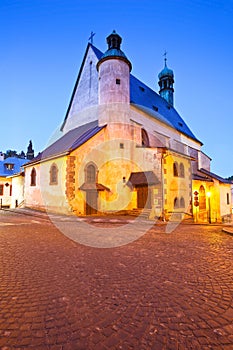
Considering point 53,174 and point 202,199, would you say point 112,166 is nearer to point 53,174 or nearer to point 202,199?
point 53,174

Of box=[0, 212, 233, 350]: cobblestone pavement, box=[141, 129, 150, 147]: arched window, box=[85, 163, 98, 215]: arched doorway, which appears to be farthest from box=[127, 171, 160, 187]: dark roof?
box=[0, 212, 233, 350]: cobblestone pavement

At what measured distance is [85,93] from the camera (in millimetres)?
23688

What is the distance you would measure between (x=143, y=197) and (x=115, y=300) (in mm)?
14065

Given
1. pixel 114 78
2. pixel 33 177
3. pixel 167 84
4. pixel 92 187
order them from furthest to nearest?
pixel 167 84 < pixel 33 177 < pixel 114 78 < pixel 92 187

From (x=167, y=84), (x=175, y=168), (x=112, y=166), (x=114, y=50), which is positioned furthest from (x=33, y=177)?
(x=167, y=84)

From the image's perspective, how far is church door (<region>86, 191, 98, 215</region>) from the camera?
54.9ft

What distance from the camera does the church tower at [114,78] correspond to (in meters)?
18.9

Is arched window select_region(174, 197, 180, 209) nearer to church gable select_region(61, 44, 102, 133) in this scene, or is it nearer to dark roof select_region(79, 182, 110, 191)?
dark roof select_region(79, 182, 110, 191)

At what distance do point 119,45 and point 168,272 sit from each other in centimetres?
2199

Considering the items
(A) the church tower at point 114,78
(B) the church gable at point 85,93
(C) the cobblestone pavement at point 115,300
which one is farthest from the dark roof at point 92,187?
(C) the cobblestone pavement at point 115,300

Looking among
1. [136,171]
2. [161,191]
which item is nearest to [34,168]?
[136,171]

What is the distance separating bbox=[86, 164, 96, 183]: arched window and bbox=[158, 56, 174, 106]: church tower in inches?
1092

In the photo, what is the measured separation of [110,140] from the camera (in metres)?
18.2

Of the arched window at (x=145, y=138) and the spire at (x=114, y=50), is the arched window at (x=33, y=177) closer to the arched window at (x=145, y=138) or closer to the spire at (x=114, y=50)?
the arched window at (x=145, y=138)
